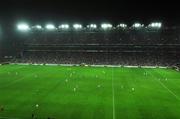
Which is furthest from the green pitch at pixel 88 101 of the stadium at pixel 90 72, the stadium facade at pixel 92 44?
the stadium facade at pixel 92 44

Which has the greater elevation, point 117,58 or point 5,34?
point 5,34

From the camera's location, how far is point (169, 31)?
409 feet

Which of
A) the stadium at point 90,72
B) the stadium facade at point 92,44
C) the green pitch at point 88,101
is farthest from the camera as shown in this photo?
the stadium facade at point 92,44

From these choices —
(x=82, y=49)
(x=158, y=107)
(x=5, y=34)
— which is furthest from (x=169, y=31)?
(x=158, y=107)

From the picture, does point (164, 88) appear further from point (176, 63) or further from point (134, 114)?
point (176, 63)

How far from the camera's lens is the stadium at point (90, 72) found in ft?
112

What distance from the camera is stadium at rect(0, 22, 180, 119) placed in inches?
1340

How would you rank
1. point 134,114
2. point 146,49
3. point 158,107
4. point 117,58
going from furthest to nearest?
point 146,49, point 117,58, point 158,107, point 134,114

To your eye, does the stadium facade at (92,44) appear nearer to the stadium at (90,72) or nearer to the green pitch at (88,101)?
the stadium at (90,72)

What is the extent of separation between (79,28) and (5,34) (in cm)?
3689

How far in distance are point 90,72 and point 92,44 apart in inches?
2008

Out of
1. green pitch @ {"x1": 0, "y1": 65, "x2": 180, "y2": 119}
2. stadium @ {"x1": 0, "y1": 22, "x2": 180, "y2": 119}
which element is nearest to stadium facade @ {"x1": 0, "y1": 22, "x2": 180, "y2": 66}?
stadium @ {"x1": 0, "y1": 22, "x2": 180, "y2": 119}

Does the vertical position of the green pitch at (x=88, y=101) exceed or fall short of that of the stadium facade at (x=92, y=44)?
it falls short

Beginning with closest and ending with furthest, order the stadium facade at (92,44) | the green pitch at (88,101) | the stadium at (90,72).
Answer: the green pitch at (88,101) → the stadium at (90,72) → the stadium facade at (92,44)
